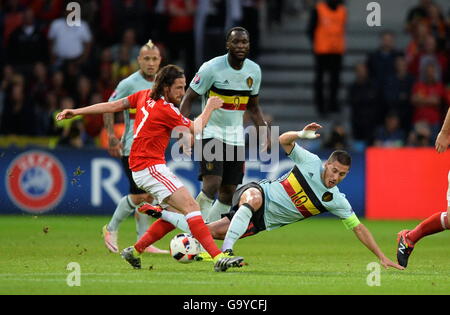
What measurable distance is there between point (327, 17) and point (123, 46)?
150 inches

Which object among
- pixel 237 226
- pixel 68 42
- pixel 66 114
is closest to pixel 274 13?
pixel 68 42

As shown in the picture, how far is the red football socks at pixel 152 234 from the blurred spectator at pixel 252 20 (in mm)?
10969

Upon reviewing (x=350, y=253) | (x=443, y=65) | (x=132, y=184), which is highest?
(x=443, y=65)

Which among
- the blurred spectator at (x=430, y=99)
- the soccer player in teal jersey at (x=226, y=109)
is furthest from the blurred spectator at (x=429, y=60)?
the soccer player in teal jersey at (x=226, y=109)

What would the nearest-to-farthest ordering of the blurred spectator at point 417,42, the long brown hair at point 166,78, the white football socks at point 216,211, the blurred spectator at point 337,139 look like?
the long brown hair at point 166,78, the white football socks at point 216,211, the blurred spectator at point 337,139, the blurred spectator at point 417,42

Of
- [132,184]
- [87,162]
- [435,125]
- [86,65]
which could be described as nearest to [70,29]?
[86,65]

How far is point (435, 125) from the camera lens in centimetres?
2017

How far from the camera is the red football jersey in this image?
→ 34.3ft

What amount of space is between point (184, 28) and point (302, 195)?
10.7m

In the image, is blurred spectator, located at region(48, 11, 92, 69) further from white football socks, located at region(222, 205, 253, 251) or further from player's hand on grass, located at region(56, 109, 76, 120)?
white football socks, located at region(222, 205, 253, 251)

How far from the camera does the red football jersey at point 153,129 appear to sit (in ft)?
34.3

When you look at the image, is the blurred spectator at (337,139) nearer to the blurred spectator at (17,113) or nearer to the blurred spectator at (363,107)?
the blurred spectator at (363,107)

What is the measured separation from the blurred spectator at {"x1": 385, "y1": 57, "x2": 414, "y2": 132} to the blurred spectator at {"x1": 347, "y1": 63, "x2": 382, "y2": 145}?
31 cm
